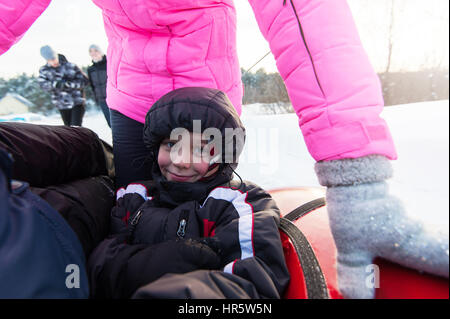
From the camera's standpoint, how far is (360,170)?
489 mm

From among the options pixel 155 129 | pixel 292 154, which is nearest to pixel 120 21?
pixel 155 129

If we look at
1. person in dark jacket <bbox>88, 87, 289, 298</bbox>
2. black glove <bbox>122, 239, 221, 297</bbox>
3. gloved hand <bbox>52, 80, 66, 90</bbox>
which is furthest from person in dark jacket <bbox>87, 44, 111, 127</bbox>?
black glove <bbox>122, 239, 221, 297</bbox>

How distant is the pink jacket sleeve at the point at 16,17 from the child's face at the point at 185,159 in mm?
561

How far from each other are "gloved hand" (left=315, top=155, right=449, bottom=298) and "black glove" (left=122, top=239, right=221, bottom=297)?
300mm

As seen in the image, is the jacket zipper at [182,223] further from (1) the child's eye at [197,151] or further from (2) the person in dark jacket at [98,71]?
(2) the person in dark jacket at [98,71]

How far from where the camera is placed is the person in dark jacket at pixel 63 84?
154 inches

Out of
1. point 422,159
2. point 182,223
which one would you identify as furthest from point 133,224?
point 422,159

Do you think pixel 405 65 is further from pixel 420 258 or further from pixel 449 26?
pixel 420 258

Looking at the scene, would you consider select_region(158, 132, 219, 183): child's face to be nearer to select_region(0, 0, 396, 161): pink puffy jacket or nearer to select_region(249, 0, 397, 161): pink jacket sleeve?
select_region(0, 0, 396, 161): pink puffy jacket

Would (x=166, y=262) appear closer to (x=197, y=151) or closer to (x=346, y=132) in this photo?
(x=197, y=151)

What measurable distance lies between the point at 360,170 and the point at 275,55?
0.32 meters

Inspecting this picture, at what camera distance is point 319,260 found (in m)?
0.62

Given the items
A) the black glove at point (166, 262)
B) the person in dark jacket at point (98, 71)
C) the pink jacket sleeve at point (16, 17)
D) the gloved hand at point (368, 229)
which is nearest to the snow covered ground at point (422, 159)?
the gloved hand at point (368, 229)
